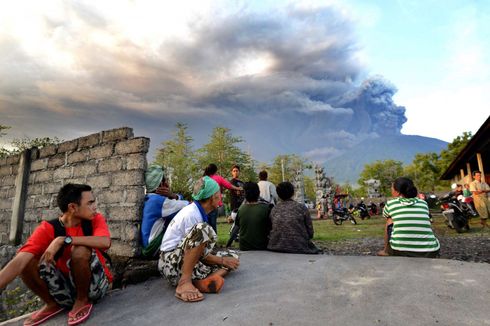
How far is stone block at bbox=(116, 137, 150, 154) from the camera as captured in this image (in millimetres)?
4082

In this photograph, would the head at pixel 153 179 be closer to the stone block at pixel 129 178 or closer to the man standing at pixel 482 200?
the stone block at pixel 129 178

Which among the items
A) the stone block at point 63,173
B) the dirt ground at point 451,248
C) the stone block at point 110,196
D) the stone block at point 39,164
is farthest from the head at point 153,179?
the dirt ground at point 451,248

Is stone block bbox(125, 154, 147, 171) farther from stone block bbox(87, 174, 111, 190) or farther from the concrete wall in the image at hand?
stone block bbox(87, 174, 111, 190)

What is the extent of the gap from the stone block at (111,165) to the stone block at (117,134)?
12.3 inches

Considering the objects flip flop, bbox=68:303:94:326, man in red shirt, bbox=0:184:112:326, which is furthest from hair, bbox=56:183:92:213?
flip flop, bbox=68:303:94:326

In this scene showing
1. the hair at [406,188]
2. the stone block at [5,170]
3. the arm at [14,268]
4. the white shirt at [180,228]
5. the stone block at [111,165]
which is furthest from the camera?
the stone block at [5,170]

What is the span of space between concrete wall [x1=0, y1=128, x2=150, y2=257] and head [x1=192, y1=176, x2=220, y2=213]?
3.86 feet

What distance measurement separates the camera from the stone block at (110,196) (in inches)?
165

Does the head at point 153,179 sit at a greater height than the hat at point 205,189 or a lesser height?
greater

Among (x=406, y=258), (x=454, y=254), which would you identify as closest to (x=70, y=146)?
(x=406, y=258)

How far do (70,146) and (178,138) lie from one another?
1281 inches

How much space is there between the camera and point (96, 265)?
2881mm

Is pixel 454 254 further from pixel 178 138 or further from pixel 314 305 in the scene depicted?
pixel 178 138

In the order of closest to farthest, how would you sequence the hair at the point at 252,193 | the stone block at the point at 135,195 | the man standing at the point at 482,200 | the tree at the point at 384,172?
the stone block at the point at 135,195 < the hair at the point at 252,193 < the man standing at the point at 482,200 < the tree at the point at 384,172
